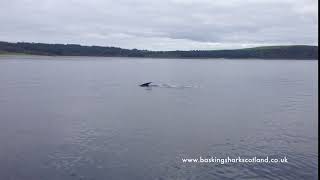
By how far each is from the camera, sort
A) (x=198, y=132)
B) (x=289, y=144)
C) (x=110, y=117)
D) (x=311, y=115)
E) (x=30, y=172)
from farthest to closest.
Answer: (x=311, y=115)
(x=110, y=117)
(x=198, y=132)
(x=289, y=144)
(x=30, y=172)

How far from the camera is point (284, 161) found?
3238cm

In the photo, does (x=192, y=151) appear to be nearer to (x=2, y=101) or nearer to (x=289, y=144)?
(x=289, y=144)

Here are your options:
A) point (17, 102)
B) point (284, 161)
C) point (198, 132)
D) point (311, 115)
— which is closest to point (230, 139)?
point (198, 132)

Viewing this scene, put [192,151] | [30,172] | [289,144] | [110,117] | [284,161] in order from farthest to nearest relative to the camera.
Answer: [110,117] < [289,144] < [192,151] < [284,161] < [30,172]

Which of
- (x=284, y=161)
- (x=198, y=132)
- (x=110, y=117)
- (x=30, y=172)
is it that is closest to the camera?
(x=30, y=172)

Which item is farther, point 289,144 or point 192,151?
point 289,144

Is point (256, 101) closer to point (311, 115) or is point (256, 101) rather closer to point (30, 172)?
point (311, 115)

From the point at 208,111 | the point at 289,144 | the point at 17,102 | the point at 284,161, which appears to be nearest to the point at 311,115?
the point at 208,111

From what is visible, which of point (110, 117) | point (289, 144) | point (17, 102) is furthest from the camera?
point (17, 102)

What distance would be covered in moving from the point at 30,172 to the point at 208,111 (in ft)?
96.4

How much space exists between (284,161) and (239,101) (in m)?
33.6

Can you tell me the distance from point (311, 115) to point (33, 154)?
33.4 metres

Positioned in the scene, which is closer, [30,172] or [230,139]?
[30,172]

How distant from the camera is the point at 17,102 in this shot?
6197 centimetres
